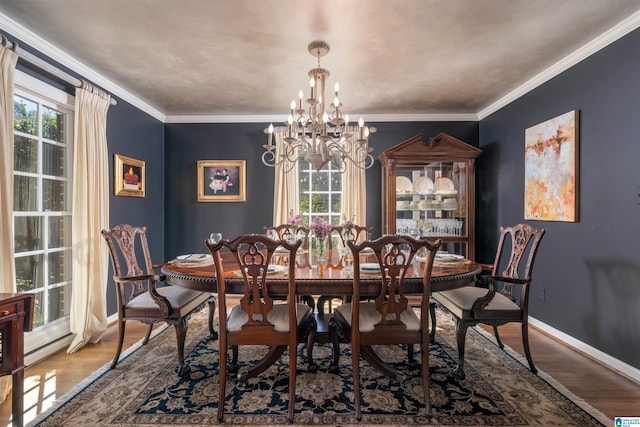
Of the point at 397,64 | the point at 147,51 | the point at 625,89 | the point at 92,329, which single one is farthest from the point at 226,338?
the point at 625,89

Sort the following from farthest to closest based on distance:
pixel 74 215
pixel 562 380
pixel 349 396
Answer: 1. pixel 74 215
2. pixel 562 380
3. pixel 349 396

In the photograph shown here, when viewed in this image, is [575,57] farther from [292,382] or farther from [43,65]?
[43,65]

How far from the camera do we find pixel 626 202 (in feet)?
7.67

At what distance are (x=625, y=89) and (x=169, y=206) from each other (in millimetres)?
4825

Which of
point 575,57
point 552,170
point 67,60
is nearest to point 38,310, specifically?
point 67,60

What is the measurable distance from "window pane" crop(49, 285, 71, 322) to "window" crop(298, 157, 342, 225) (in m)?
2.64

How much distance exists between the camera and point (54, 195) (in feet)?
9.28

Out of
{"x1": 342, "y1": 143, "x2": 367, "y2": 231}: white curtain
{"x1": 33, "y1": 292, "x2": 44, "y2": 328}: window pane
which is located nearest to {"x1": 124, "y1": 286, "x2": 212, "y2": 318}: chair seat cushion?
{"x1": 33, "y1": 292, "x2": 44, "y2": 328}: window pane

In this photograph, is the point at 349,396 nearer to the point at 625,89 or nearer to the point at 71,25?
the point at 625,89

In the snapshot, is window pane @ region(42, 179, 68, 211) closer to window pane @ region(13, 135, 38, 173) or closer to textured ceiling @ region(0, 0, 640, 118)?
window pane @ region(13, 135, 38, 173)

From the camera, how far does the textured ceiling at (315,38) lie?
209cm

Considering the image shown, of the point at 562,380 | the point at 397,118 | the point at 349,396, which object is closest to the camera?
the point at 349,396

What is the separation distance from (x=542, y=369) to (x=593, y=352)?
0.58 meters

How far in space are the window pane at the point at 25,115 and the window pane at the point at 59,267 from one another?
3.37ft
